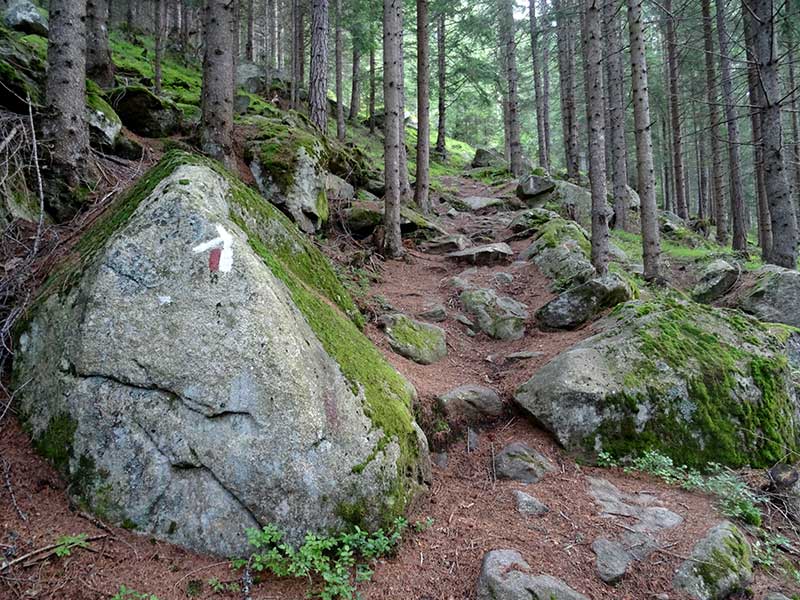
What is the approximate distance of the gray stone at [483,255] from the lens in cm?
1034

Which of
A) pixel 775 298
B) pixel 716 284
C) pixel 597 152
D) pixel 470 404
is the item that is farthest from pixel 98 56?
pixel 775 298

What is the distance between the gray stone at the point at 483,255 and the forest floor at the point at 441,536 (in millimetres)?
5029

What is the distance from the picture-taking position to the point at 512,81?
20.2 meters

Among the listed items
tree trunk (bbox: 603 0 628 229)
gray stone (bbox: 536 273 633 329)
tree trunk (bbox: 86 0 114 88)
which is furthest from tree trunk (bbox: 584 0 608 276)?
tree trunk (bbox: 86 0 114 88)

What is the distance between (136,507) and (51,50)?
17.2ft

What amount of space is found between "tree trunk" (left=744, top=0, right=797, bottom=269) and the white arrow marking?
35.5 feet

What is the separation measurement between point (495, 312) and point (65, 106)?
6432 mm

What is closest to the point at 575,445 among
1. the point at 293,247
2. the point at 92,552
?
the point at 293,247

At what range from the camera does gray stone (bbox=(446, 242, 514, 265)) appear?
10.3 metres

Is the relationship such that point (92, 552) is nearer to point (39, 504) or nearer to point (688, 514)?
point (39, 504)

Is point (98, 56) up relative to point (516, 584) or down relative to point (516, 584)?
up

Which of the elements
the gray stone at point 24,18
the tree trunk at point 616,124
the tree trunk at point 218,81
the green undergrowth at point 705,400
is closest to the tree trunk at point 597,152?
the tree trunk at point 616,124

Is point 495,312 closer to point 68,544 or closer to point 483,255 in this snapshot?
point 483,255

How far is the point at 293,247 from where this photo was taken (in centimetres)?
515
